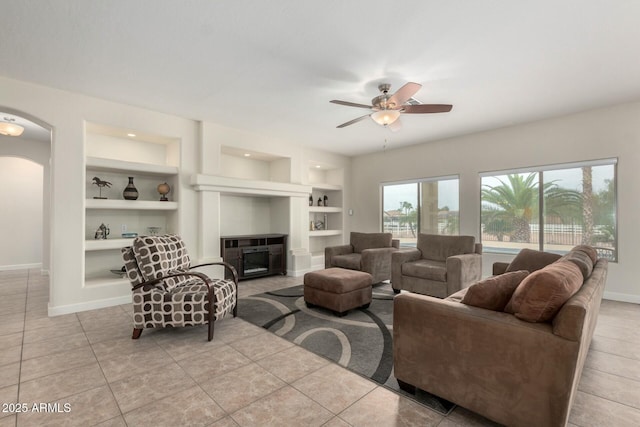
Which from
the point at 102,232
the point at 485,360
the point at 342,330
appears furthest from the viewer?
the point at 102,232

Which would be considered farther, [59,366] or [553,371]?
[59,366]

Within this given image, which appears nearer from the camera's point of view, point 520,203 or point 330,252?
point 520,203

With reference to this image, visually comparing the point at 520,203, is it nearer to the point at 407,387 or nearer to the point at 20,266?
the point at 407,387

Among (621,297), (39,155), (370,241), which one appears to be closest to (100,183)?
(39,155)

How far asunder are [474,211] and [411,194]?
1.38m

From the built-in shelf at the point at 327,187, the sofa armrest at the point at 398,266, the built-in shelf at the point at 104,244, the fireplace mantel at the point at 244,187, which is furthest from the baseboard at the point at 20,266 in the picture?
the sofa armrest at the point at 398,266

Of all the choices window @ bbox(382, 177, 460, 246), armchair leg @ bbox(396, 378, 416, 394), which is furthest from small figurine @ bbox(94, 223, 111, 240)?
window @ bbox(382, 177, 460, 246)

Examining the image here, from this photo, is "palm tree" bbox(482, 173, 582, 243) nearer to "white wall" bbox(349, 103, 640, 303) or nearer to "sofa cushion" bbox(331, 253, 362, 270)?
"white wall" bbox(349, 103, 640, 303)

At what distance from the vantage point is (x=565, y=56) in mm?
2783

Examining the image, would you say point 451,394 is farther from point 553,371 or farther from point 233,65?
point 233,65

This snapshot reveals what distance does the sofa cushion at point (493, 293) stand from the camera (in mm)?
1765

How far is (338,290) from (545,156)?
3.97 m

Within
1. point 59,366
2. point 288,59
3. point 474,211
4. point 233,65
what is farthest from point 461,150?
point 59,366

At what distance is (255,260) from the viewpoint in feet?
18.4
